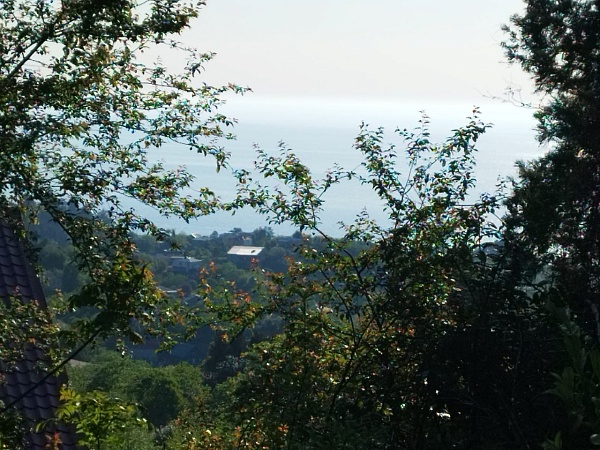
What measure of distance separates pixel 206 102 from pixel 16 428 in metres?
2.77

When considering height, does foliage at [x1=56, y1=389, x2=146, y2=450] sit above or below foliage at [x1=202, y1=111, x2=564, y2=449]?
below

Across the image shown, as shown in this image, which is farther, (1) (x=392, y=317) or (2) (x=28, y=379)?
(2) (x=28, y=379)

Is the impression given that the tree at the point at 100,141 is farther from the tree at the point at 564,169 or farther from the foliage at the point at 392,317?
the tree at the point at 564,169

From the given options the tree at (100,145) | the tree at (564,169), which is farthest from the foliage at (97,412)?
the tree at (564,169)

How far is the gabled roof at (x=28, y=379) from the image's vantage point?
6.39 m

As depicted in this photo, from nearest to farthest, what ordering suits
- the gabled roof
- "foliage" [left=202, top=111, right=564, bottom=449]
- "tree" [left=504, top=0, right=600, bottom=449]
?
"foliage" [left=202, top=111, right=564, bottom=449], "tree" [left=504, top=0, right=600, bottom=449], the gabled roof

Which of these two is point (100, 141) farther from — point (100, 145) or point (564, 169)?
point (564, 169)

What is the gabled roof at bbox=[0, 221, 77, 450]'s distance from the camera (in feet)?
21.0

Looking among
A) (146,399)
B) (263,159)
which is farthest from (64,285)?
(263,159)

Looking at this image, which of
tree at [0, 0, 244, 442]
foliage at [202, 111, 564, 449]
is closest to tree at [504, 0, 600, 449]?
foliage at [202, 111, 564, 449]

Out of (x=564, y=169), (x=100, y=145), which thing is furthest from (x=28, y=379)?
(x=564, y=169)

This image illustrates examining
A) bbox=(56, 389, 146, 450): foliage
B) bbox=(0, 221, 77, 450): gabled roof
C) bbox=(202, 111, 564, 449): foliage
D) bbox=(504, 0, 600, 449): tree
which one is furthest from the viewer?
bbox=(0, 221, 77, 450): gabled roof

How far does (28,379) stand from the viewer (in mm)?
6730

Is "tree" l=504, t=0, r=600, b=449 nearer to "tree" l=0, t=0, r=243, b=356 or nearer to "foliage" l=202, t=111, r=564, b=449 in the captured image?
"foliage" l=202, t=111, r=564, b=449
